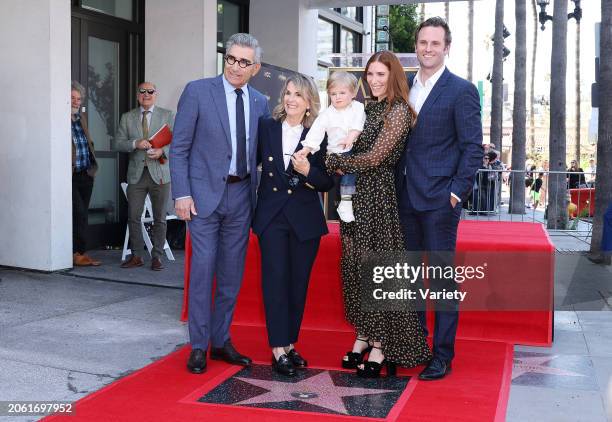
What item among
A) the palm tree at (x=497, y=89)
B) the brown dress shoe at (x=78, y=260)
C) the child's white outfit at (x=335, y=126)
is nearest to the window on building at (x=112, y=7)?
the brown dress shoe at (x=78, y=260)

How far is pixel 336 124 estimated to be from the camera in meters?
4.62

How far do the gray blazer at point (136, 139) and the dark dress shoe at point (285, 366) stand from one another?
4113 millimetres

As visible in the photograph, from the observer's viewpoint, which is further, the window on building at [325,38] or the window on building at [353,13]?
the window on building at [353,13]

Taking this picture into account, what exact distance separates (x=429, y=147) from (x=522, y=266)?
152 centimetres

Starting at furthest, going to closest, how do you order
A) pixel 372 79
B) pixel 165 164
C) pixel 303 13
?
A: pixel 303 13, pixel 165 164, pixel 372 79

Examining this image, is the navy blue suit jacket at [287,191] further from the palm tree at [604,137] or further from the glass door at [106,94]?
the palm tree at [604,137]

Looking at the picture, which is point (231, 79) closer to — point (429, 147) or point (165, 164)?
point (429, 147)

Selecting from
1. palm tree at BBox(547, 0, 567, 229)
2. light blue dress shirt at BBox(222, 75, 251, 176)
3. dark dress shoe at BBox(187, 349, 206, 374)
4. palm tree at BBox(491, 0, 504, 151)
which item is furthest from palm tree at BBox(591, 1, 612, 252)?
palm tree at BBox(491, 0, 504, 151)

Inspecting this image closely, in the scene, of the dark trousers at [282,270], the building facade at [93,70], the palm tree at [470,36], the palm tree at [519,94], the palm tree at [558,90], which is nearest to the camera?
the dark trousers at [282,270]

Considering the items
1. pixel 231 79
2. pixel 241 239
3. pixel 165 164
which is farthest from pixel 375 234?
pixel 165 164

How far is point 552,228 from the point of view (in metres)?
16.1

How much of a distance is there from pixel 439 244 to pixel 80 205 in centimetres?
485

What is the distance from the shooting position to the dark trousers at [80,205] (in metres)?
8.45

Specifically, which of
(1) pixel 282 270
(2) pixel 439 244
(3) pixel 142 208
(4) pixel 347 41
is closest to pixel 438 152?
(2) pixel 439 244
